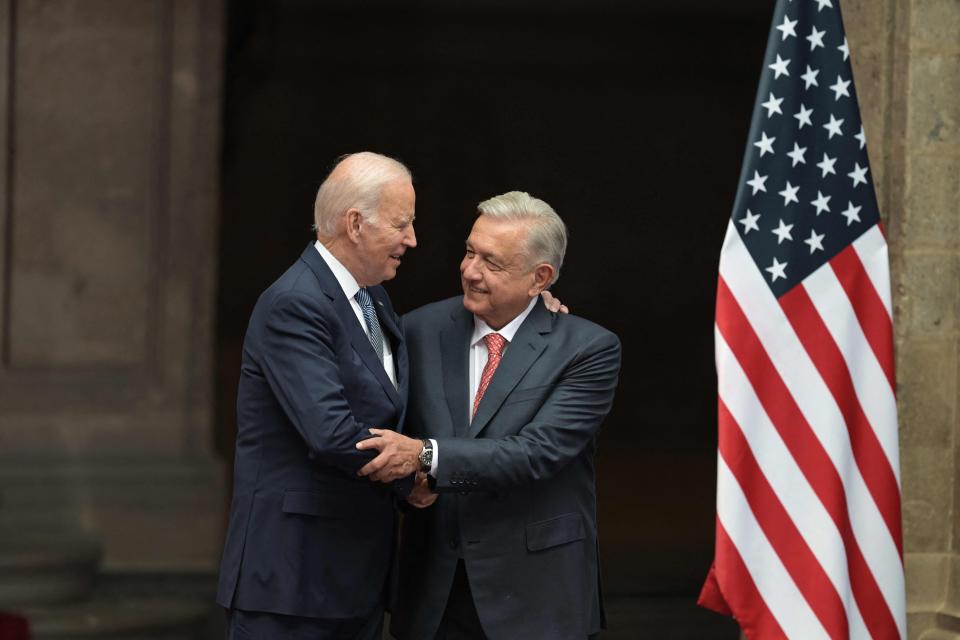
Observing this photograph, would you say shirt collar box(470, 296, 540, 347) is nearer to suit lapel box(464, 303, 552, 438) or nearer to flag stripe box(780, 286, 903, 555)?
suit lapel box(464, 303, 552, 438)

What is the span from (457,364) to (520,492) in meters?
0.37

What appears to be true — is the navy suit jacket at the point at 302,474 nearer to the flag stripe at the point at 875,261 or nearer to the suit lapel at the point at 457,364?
the suit lapel at the point at 457,364

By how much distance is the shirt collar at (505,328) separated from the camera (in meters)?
4.16

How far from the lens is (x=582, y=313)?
42.5ft

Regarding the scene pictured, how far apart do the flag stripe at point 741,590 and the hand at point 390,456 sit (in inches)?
42.8

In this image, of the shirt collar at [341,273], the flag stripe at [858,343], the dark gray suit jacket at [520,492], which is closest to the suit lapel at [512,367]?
the dark gray suit jacket at [520,492]

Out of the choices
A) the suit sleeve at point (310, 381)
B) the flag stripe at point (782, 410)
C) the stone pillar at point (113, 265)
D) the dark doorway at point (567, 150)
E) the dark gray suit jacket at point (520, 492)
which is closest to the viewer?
the suit sleeve at point (310, 381)

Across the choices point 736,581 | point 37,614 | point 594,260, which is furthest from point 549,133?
point 736,581

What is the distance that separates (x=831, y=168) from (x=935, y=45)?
3.36 feet

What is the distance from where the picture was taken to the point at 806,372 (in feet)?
14.8

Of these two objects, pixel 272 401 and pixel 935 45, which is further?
pixel 935 45

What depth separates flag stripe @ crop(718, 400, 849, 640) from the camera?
14.7 ft

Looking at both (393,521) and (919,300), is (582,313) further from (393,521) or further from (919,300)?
(393,521)

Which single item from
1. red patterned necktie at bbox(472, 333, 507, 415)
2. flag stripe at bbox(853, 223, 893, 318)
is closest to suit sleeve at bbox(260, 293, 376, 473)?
red patterned necktie at bbox(472, 333, 507, 415)
